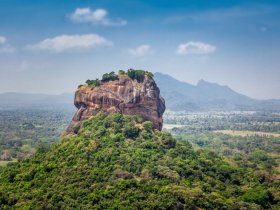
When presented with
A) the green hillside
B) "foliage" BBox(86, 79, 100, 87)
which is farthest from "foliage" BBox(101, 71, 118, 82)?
the green hillside

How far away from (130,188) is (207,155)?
19956 millimetres

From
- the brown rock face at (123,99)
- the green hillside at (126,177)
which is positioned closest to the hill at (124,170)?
the green hillside at (126,177)

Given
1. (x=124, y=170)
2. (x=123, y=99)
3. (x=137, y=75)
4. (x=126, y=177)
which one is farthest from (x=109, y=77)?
(x=126, y=177)

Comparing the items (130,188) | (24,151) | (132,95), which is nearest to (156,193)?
(130,188)

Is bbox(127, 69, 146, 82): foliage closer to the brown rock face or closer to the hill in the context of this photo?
the hill

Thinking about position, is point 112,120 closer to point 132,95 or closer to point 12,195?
point 132,95

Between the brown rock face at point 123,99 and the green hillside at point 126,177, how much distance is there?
8.60 feet

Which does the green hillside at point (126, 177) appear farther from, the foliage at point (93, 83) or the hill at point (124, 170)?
the foliage at point (93, 83)

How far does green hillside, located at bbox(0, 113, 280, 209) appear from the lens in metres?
36.4

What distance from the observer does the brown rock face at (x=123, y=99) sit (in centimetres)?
5744

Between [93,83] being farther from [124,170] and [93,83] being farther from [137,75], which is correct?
[124,170]

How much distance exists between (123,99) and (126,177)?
19.3 m

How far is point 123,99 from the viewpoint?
57.4 meters

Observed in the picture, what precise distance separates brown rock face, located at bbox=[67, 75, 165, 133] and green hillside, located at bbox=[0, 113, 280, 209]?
262 centimetres
